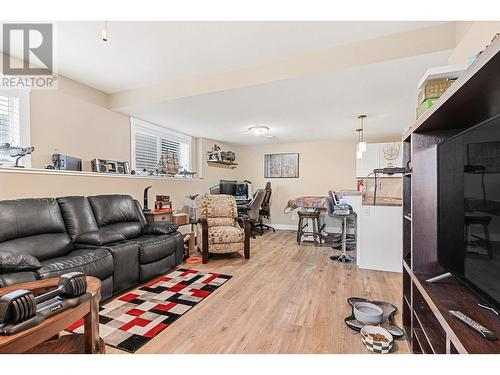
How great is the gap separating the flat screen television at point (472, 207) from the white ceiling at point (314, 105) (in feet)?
4.57

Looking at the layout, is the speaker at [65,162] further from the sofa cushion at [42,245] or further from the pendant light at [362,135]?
the pendant light at [362,135]

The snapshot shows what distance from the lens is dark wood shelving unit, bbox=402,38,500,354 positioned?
81cm

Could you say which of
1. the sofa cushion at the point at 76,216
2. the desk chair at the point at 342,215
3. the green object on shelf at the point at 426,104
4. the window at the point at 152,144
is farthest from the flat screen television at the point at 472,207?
the window at the point at 152,144

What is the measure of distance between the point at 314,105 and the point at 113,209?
292 centimetres

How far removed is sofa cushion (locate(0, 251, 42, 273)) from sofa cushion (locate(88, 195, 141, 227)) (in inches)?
41.2

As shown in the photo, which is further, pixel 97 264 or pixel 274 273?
pixel 274 273

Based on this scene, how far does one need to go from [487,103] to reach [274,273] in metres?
2.58

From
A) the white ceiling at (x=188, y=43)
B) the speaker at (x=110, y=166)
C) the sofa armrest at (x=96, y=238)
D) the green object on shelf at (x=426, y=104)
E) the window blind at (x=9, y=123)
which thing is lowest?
the sofa armrest at (x=96, y=238)

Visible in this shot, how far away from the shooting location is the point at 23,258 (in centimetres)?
175

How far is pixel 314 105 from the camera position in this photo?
3.36 metres

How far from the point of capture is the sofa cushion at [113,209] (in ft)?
9.34

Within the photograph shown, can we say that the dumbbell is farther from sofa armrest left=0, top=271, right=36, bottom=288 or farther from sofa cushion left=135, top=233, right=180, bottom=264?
sofa cushion left=135, top=233, right=180, bottom=264
